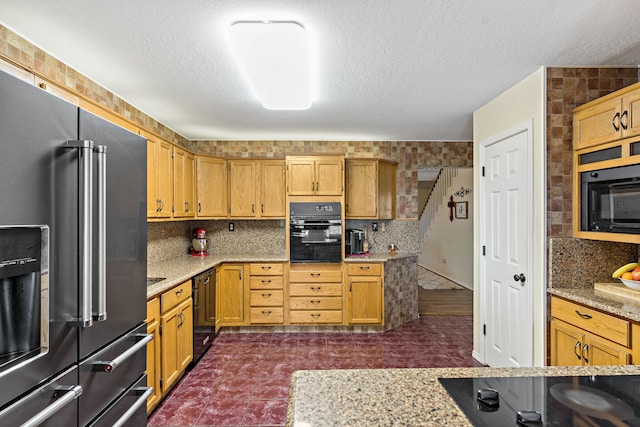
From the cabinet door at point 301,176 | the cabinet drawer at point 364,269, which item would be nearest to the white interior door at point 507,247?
the cabinet drawer at point 364,269

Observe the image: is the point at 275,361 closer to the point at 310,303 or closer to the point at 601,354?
the point at 310,303

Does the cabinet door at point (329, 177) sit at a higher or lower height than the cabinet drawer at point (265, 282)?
higher

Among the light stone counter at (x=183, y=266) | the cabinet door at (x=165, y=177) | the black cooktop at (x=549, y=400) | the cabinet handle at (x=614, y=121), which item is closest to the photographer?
the black cooktop at (x=549, y=400)

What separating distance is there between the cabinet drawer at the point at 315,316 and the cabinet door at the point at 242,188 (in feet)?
4.62

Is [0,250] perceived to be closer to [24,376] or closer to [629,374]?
[24,376]

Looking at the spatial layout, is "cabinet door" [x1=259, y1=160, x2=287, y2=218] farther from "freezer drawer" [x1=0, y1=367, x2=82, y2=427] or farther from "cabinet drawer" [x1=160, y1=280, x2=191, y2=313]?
"freezer drawer" [x1=0, y1=367, x2=82, y2=427]

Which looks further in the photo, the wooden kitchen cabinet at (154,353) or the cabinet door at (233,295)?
the cabinet door at (233,295)

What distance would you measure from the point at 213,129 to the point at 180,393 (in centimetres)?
296

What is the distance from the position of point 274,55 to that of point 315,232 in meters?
2.66

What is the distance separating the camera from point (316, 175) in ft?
15.3

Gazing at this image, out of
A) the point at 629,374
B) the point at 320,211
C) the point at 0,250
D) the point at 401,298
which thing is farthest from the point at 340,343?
the point at 0,250

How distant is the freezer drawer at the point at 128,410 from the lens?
1598mm

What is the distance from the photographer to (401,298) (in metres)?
4.84

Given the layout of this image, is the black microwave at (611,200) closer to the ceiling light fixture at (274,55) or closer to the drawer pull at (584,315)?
the drawer pull at (584,315)
